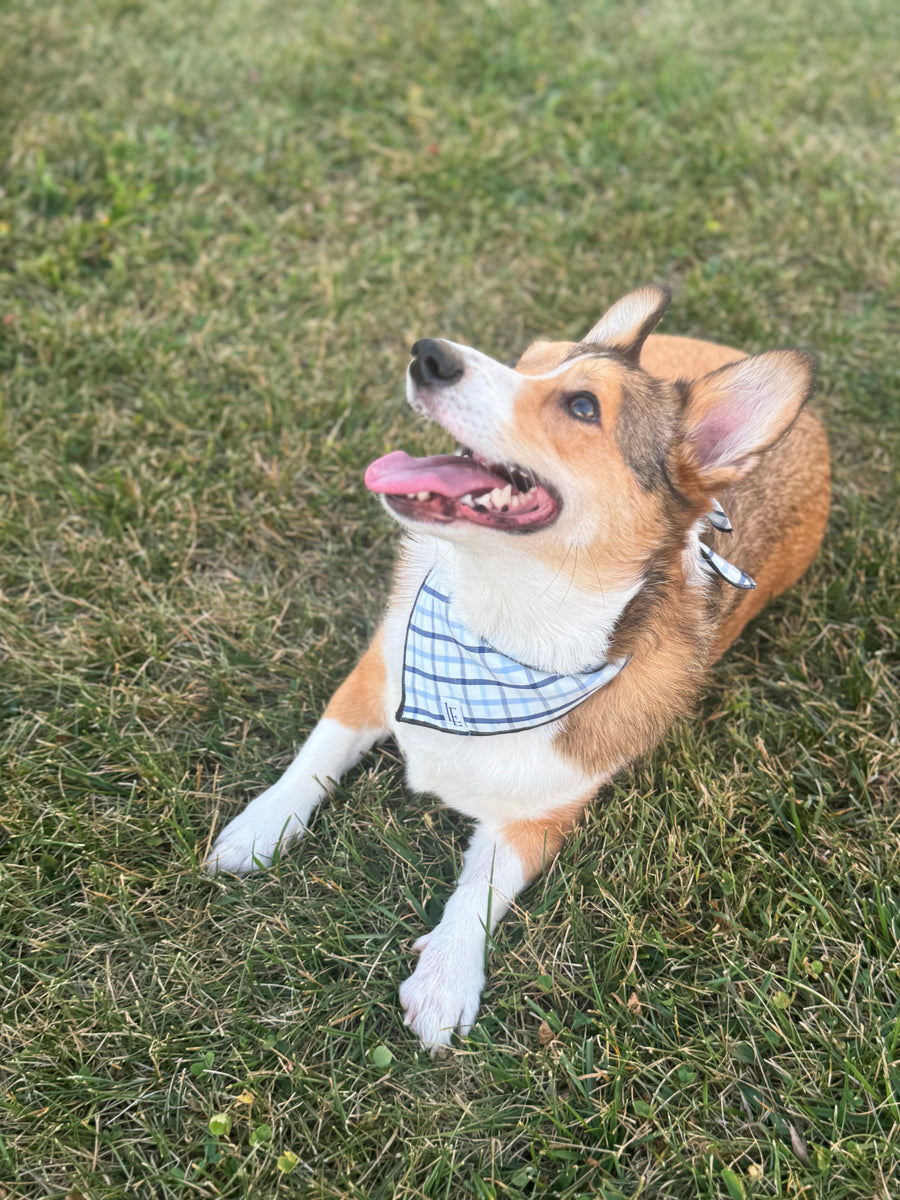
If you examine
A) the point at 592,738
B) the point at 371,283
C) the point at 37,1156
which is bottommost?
the point at 37,1156

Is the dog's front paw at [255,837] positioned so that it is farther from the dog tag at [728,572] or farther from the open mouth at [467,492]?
the dog tag at [728,572]

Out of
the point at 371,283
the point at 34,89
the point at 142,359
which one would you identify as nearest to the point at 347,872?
the point at 142,359

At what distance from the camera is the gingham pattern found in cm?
257

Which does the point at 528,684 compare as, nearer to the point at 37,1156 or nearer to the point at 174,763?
the point at 174,763

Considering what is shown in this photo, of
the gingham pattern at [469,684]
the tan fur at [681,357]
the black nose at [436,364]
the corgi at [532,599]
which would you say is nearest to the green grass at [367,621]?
the corgi at [532,599]

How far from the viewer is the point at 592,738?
8.84 ft

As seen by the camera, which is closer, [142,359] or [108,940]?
[108,940]

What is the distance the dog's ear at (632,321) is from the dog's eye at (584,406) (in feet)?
1.21

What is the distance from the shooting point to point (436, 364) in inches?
86.4

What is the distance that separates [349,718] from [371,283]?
106 inches

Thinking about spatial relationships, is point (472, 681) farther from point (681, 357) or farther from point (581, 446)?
point (681, 357)

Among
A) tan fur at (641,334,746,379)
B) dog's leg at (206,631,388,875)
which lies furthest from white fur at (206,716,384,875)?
tan fur at (641,334,746,379)

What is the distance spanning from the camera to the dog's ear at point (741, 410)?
2348mm

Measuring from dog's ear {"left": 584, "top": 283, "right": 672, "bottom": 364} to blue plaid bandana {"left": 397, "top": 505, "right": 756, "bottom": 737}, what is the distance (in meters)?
0.58
